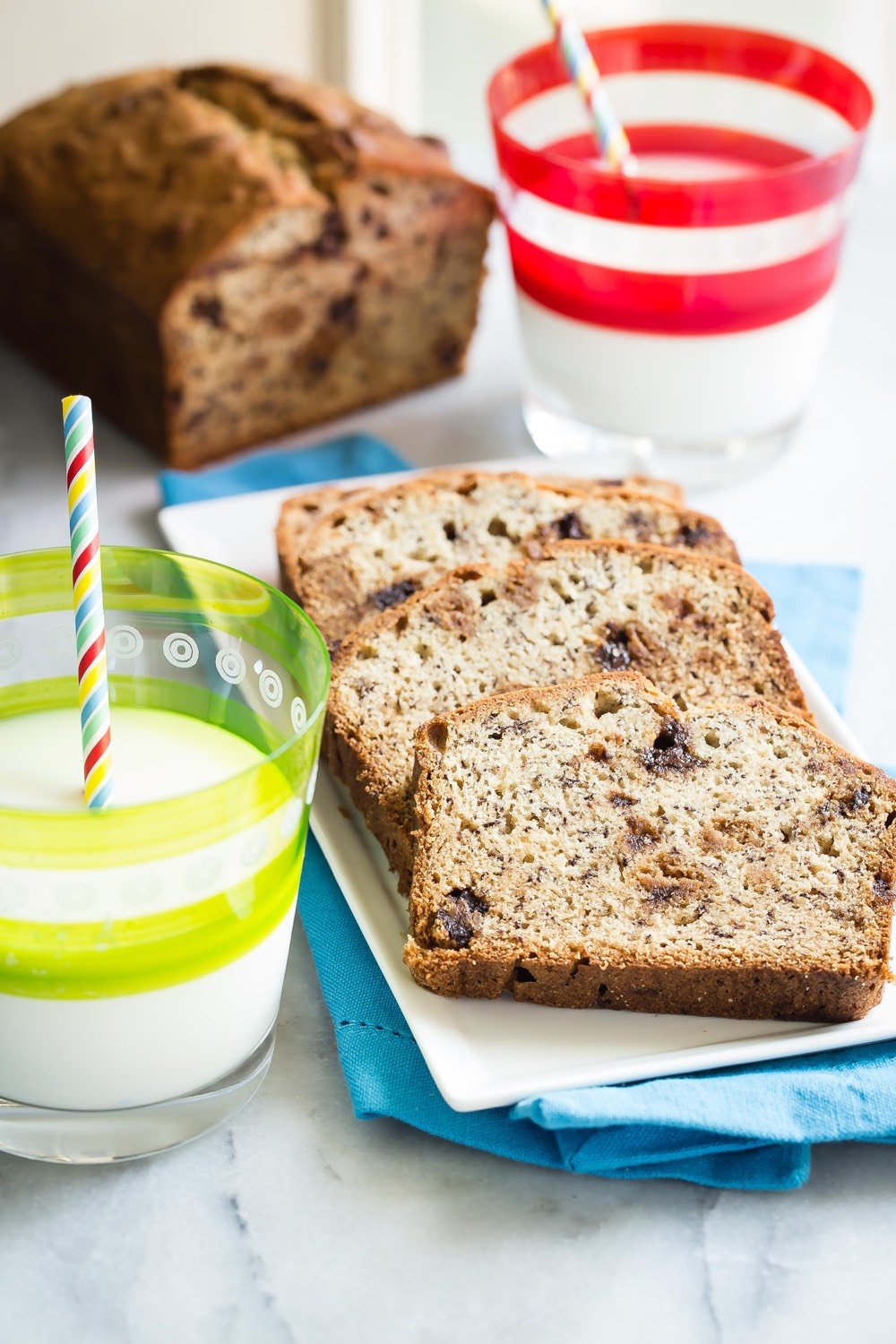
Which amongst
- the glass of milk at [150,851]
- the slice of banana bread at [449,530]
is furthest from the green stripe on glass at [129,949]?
the slice of banana bread at [449,530]

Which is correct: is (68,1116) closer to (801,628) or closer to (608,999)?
(608,999)

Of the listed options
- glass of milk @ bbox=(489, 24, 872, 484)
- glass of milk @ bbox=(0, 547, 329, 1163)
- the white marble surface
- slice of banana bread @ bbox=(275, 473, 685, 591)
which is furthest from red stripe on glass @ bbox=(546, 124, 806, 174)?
the white marble surface

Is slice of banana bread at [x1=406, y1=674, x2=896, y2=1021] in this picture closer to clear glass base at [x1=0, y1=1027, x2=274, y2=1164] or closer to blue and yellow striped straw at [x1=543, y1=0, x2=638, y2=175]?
clear glass base at [x1=0, y1=1027, x2=274, y2=1164]

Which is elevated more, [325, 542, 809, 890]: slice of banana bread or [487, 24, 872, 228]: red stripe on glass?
[487, 24, 872, 228]: red stripe on glass

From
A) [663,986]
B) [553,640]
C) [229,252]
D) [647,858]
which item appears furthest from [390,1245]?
[229,252]

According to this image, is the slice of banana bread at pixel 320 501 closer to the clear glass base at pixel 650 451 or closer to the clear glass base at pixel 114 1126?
the clear glass base at pixel 650 451

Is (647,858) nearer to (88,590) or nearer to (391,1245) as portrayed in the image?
(391,1245)
